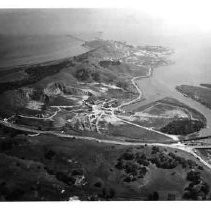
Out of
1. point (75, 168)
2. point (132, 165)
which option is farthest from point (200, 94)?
point (75, 168)

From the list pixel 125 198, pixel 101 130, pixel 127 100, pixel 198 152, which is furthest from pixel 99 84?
pixel 125 198

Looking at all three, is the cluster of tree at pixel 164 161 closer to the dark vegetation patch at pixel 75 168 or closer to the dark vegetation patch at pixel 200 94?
the dark vegetation patch at pixel 75 168

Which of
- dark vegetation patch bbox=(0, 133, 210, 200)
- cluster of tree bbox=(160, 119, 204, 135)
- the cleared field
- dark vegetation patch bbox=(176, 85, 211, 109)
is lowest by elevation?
dark vegetation patch bbox=(0, 133, 210, 200)

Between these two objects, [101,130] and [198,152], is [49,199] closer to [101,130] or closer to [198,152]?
[101,130]

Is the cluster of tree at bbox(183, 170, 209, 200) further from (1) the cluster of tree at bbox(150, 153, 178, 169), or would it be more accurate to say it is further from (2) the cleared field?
(2) the cleared field

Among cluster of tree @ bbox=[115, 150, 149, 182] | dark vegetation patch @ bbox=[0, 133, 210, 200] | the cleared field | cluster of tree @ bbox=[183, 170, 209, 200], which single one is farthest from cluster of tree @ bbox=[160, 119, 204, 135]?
cluster of tree @ bbox=[183, 170, 209, 200]

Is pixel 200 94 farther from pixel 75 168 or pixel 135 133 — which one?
pixel 75 168

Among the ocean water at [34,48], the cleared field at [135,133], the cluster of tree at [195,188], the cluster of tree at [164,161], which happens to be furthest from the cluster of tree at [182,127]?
the ocean water at [34,48]
